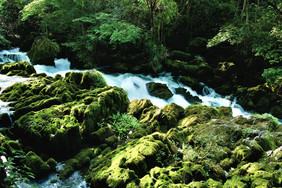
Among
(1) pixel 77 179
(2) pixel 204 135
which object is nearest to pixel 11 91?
(1) pixel 77 179

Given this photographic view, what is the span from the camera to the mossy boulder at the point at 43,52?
42.0ft

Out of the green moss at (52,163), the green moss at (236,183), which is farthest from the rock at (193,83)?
the green moss at (52,163)

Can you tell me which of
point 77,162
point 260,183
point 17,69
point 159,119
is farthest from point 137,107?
point 17,69

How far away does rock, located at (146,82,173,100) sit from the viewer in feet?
36.9

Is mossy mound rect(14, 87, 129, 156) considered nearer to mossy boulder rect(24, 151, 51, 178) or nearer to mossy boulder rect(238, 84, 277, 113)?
mossy boulder rect(24, 151, 51, 178)

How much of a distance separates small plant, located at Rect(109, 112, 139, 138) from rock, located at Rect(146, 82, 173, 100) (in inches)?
196

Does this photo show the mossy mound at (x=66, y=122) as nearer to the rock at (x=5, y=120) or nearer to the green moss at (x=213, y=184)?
the rock at (x=5, y=120)


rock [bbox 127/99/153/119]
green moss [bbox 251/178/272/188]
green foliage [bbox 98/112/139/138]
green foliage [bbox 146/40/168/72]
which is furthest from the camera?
green foliage [bbox 146/40/168/72]

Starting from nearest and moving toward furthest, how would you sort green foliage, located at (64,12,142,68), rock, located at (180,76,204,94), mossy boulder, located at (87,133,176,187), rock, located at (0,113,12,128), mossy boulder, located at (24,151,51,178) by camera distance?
mossy boulder, located at (87,133,176,187), mossy boulder, located at (24,151,51,178), rock, located at (0,113,12,128), green foliage, located at (64,12,142,68), rock, located at (180,76,204,94)

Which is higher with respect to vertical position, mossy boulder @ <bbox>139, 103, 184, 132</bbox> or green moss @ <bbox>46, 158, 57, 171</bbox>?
mossy boulder @ <bbox>139, 103, 184, 132</bbox>

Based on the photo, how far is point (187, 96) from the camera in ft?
39.0

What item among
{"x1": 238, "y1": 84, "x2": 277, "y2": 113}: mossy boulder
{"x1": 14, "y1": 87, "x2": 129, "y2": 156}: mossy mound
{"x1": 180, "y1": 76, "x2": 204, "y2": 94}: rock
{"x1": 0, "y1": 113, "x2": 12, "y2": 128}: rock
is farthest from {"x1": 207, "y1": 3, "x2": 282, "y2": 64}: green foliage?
{"x1": 0, "y1": 113, "x2": 12, "y2": 128}: rock

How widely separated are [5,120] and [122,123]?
3.39m

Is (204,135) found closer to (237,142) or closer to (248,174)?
(237,142)
